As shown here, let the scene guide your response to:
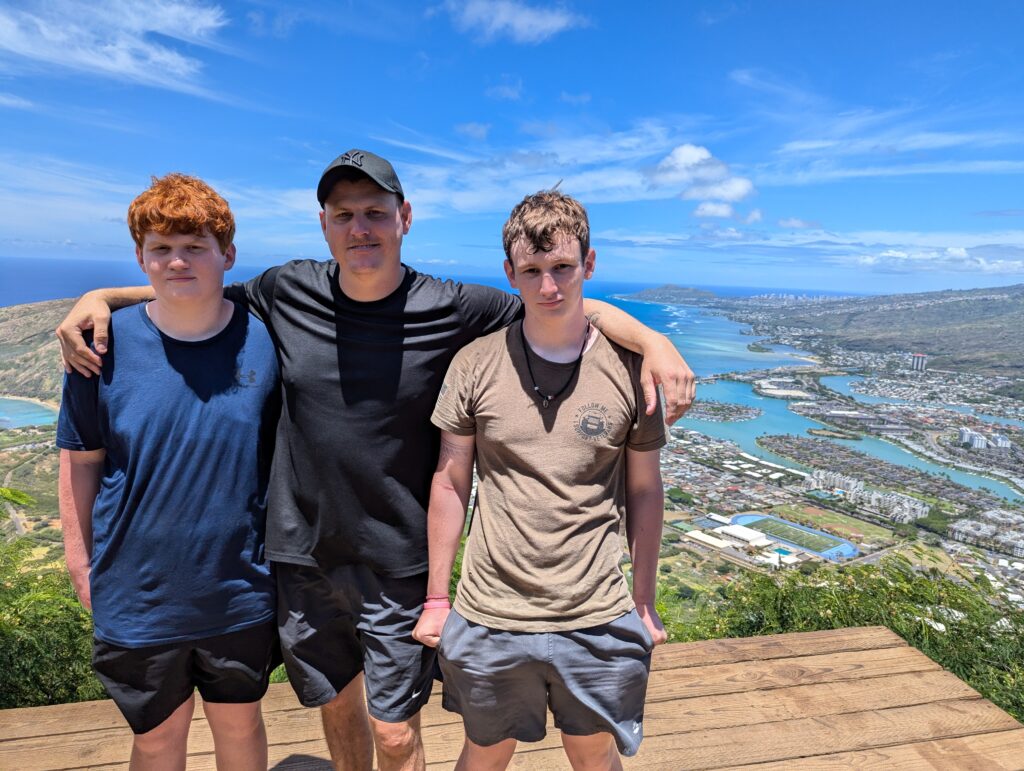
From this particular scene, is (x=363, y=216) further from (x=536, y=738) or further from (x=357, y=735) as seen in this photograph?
(x=357, y=735)

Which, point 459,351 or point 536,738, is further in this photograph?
point 459,351

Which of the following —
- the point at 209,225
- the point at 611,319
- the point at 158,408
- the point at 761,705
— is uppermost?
the point at 209,225

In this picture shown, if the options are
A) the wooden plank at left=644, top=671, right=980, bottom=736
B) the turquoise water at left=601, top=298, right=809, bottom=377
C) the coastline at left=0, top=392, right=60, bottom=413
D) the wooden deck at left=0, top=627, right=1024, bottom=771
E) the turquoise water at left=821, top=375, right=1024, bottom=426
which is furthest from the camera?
the turquoise water at left=601, top=298, right=809, bottom=377

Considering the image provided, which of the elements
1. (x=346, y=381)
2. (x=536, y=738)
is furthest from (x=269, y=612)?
(x=536, y=738)

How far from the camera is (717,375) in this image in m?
55.0

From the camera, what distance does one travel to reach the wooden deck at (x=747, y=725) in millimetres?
2322

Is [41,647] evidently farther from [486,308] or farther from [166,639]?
[486,308]

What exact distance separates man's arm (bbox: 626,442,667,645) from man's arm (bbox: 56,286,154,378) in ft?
5.09

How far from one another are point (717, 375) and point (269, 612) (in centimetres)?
5663

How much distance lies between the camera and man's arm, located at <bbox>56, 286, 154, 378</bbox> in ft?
5.40

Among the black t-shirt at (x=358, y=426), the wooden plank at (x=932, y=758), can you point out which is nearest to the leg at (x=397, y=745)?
the black t-shirt at (x=358, y=426)

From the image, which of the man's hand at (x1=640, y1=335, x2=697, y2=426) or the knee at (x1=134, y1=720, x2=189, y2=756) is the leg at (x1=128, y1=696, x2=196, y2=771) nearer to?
the knee at (x1=134, y1=720, x2=189, y2=756)

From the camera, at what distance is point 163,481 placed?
1.68 metres

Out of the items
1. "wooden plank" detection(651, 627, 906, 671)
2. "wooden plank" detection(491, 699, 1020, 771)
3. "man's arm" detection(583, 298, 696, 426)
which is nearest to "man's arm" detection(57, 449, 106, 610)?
"wooden plank" detection(491, 699, 1020, 771)
